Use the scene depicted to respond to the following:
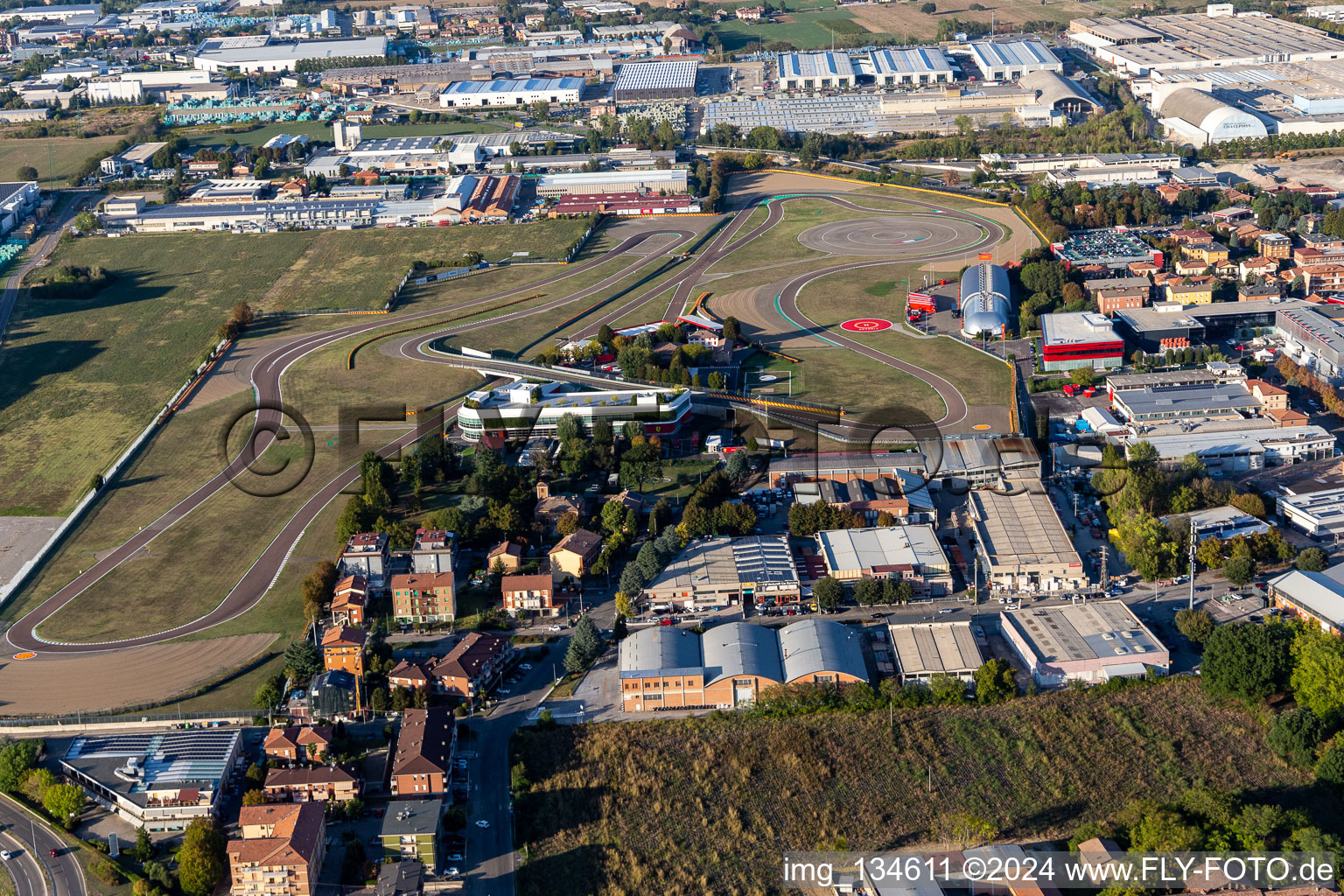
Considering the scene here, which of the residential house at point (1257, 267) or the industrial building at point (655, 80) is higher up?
the industrial building at point (655, 80)

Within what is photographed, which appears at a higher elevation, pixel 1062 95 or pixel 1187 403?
pixel 1062 95

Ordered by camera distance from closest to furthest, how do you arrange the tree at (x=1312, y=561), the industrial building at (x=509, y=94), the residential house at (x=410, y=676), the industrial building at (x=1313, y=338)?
the residential house at (x=410, y=676) < the tree at (x=1312, y=561) < the industrial building at (x=1313, y=338) < the industrial building at (x=509, y=94)

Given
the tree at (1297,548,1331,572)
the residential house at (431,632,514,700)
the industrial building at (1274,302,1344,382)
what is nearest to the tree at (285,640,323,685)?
the residential house at (431,632,514,700)

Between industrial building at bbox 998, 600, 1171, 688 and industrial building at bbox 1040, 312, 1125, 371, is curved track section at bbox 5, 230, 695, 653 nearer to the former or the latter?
industrial building at bbox 998, 600, 1171, 688

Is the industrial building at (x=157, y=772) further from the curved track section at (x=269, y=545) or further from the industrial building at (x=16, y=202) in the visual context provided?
the industrial building at (x=16, y=202)

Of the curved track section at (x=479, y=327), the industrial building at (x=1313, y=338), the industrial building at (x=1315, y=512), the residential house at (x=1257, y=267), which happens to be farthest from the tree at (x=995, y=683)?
the residential house at (x=1257, y=267)

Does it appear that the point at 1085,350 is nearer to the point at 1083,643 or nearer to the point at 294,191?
the point at 1083,643

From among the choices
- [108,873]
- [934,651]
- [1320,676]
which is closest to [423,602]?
[108,873]
